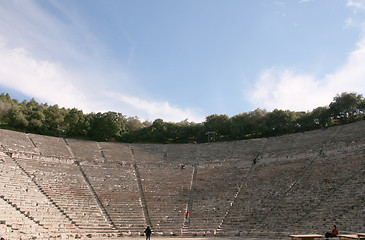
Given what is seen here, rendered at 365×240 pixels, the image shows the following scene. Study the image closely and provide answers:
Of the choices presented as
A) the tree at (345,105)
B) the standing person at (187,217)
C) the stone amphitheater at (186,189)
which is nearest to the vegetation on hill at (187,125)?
the tree at (345,105)

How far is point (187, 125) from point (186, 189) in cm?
2219

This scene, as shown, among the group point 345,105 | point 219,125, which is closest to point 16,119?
point 219,125

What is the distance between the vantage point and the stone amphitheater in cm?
1694

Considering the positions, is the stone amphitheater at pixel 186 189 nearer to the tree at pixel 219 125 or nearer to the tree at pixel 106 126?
the tree at pixel 106 126

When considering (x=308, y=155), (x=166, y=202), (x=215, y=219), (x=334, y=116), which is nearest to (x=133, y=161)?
(x=166, y=202)

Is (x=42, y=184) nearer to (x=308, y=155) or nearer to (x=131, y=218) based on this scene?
(x=131, y=218)

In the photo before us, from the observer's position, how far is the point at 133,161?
98.4 ft

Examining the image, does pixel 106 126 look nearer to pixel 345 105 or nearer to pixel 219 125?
pixel 219 125

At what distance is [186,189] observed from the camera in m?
24.4

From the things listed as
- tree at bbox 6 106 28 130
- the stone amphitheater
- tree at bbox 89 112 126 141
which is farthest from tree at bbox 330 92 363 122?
tree at bbox 6 106 28 130

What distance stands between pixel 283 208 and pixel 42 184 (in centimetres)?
1781

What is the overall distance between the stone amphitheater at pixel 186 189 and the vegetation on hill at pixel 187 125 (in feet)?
26.4

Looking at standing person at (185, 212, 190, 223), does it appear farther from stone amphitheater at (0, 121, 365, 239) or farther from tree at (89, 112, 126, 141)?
tree at (89, 112, 126, 141)

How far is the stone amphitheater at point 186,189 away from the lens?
667 inches
